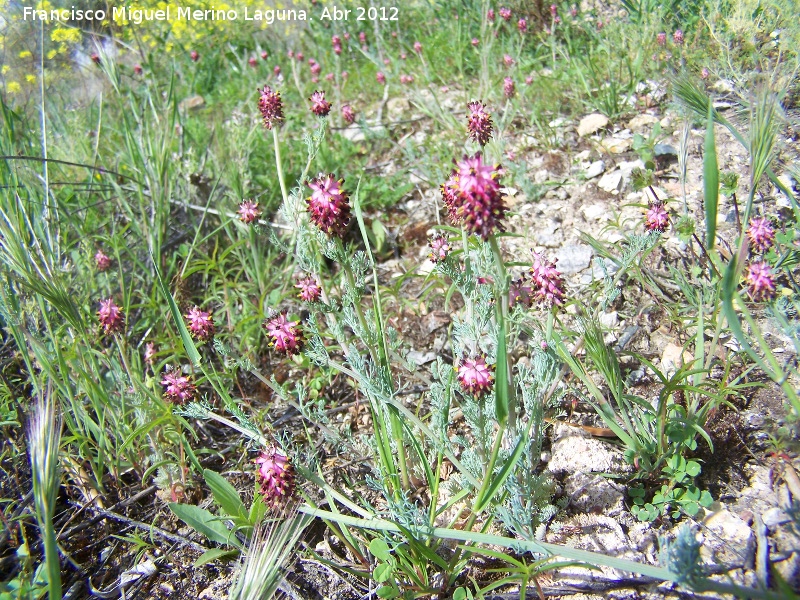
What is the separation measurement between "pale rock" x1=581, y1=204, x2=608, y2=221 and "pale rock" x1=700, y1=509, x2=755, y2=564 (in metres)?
1.65

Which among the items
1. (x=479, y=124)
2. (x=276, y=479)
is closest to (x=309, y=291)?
(x=276, y=479)

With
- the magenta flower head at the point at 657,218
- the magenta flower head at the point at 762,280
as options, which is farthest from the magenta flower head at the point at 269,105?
the magenta flower head at the point at 762,280

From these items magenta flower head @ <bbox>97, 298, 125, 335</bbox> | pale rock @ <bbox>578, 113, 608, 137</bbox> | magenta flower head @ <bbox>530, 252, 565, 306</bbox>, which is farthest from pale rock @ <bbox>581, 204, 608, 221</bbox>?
magenta flower head @ <bbox>97, 298, 125, 335</bbox>

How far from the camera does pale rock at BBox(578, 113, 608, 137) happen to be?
3.44m

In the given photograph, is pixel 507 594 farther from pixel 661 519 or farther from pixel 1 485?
pixel 1 485

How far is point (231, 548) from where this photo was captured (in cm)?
188

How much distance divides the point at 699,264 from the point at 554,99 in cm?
185

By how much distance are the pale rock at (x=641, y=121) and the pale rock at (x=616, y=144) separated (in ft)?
0.58

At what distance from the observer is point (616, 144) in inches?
129

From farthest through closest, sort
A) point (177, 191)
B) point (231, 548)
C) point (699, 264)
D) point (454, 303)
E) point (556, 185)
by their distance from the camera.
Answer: point (177, 191) → point (556, 185) → point (454, 303) → point (699, 264) → point (231, 548)

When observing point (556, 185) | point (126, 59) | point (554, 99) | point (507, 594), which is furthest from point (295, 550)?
point (126, 59)

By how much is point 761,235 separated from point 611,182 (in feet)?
3.53

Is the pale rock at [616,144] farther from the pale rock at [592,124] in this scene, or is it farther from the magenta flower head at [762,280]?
the magenta flower head at [762,280]

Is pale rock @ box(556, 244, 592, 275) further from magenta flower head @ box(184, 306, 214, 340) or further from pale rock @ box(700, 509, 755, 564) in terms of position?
magenta flower head @ box(184, 306, 214, 340)
